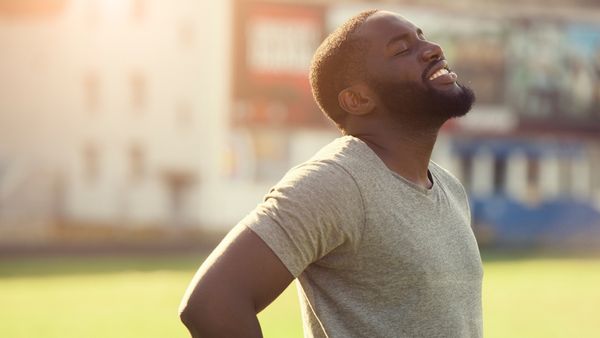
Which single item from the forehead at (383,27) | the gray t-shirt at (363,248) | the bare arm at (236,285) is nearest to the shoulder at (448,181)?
the gray t-shirt at (363,248)

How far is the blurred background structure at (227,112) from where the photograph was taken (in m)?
45.6

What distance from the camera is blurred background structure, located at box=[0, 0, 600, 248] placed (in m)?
45.6

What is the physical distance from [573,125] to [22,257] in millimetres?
25545

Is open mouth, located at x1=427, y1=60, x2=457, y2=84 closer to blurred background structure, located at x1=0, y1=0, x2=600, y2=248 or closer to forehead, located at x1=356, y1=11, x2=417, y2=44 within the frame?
forehead, located at x1=356, y1=11, x2=417, y2=44

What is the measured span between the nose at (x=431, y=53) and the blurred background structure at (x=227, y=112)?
4146 cm

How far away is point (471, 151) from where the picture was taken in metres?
49.0

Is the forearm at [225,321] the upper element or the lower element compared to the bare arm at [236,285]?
lower

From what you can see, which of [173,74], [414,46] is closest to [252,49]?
[173,74]

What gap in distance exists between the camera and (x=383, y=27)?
325cm

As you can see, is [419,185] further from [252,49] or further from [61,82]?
[61,82]

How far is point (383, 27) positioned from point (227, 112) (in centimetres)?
4230

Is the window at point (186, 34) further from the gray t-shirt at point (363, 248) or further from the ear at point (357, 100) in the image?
the gray t-shirt at point (363, 248)

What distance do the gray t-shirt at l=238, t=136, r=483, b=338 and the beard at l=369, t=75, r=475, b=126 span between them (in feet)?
0.54

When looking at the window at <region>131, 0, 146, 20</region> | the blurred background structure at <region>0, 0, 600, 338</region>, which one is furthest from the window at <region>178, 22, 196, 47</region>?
the window at <region>131, 0, 146, 20</region>
